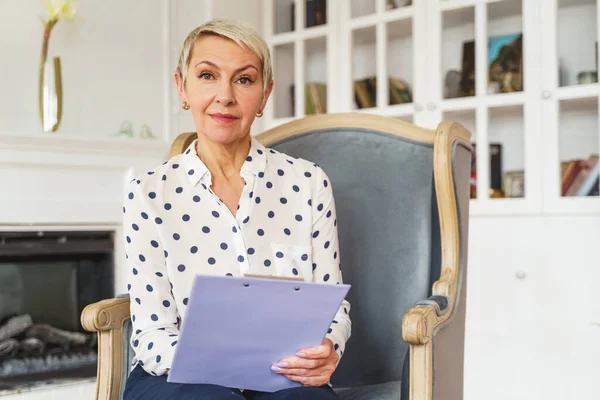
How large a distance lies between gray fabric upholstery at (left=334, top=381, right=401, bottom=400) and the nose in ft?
2.10

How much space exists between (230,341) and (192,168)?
45cm

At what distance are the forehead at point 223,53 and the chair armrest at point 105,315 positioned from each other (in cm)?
51

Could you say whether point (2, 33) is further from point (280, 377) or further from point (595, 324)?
point (595, 324)

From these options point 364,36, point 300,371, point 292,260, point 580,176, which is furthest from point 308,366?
point 364,36

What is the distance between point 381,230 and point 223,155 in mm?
449

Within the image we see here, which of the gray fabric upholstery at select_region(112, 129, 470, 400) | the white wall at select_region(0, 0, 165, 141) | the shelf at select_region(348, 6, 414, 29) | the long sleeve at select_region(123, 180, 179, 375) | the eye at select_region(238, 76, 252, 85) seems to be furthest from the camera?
the shelf at select_region(348, 6, 414, 29)

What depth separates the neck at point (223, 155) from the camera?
1.36 metres

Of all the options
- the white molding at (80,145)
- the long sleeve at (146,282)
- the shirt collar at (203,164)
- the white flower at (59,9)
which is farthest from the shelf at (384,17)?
the long sleeve at (146,282)

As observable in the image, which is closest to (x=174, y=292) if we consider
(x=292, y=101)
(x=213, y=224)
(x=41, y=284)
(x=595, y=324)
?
(x=213, y=224)

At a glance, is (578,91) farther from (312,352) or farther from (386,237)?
(312,352)

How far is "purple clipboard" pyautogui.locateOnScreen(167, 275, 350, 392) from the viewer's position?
936mm

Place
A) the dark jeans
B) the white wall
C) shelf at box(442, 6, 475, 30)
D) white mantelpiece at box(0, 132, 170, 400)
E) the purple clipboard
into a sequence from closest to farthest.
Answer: the purple clipboard < the dark jeans < white mantelpiece at box(0, 132, 170, 400) < the white wall < shelf at box(442, 6, 475, 30)

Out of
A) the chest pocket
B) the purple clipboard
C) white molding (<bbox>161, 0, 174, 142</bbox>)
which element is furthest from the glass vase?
the purple clipboard

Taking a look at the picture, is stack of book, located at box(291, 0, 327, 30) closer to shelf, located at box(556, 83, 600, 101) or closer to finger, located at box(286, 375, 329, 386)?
shelf, located at box(556, 83, 600, 101)
